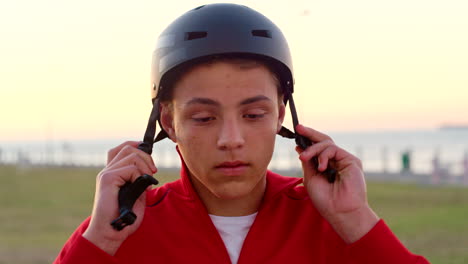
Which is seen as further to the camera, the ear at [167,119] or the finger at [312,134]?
the ear at [167,119]

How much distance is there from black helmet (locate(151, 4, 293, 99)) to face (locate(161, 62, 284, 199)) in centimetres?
11

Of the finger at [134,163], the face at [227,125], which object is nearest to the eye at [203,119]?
the face at [227,125]

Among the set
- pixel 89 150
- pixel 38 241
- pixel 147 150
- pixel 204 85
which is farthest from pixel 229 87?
pixel 89 150

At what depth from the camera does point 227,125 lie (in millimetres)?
3457

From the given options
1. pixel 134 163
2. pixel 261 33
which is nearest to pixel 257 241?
pixel 134 163

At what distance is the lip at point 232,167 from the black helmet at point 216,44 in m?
0.47

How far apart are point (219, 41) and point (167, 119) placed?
65cm

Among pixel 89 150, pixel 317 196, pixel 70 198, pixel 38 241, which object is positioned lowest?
pixel 89 150

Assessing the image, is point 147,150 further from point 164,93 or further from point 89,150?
point 89,150

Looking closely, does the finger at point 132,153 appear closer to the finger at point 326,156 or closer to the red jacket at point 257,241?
the red jacket at point 257,241

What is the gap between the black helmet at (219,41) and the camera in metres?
3.70

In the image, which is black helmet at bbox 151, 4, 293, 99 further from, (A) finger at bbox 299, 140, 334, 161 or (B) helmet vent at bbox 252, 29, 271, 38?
(A) finger at bbox 299, 140, 334, 161

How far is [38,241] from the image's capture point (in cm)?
1338

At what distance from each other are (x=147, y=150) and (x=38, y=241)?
414 inches
